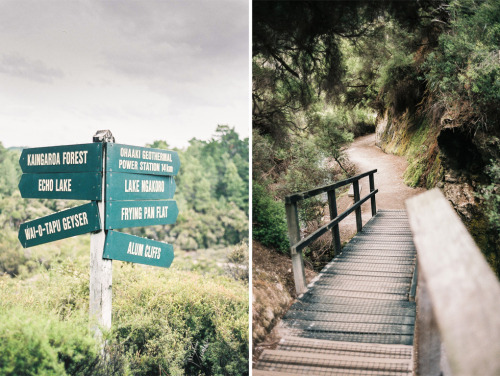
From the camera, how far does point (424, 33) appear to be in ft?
10.8

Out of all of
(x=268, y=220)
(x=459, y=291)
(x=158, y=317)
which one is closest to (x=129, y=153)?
(x=158, y=317)

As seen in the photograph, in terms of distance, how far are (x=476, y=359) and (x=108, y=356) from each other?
2.31 metres

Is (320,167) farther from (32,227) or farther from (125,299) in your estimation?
(32,227)

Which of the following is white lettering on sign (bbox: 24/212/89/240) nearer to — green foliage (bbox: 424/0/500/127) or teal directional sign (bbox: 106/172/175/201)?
teal directional sign (bbox: 106/172/175/201)

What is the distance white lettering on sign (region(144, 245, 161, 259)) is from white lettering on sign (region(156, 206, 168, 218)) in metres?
0.20

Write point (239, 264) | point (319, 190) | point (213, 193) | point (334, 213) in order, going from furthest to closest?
point (213, 193) < point (239, 264) < point (334, 213) < point (319, 190)

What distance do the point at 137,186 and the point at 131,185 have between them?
1.8 inches

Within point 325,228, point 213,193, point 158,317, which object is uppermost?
point 213,193

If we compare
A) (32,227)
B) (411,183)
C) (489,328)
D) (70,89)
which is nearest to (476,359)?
(489,328)

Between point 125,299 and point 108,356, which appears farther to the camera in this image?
point 125,299

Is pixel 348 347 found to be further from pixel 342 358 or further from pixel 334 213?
pixel 334 213

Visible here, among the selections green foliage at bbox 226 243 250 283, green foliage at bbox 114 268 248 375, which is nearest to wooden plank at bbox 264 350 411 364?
green foliage at bbox 114 268 248 375

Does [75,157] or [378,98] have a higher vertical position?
[378,98]

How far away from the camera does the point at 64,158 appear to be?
2291 mm
